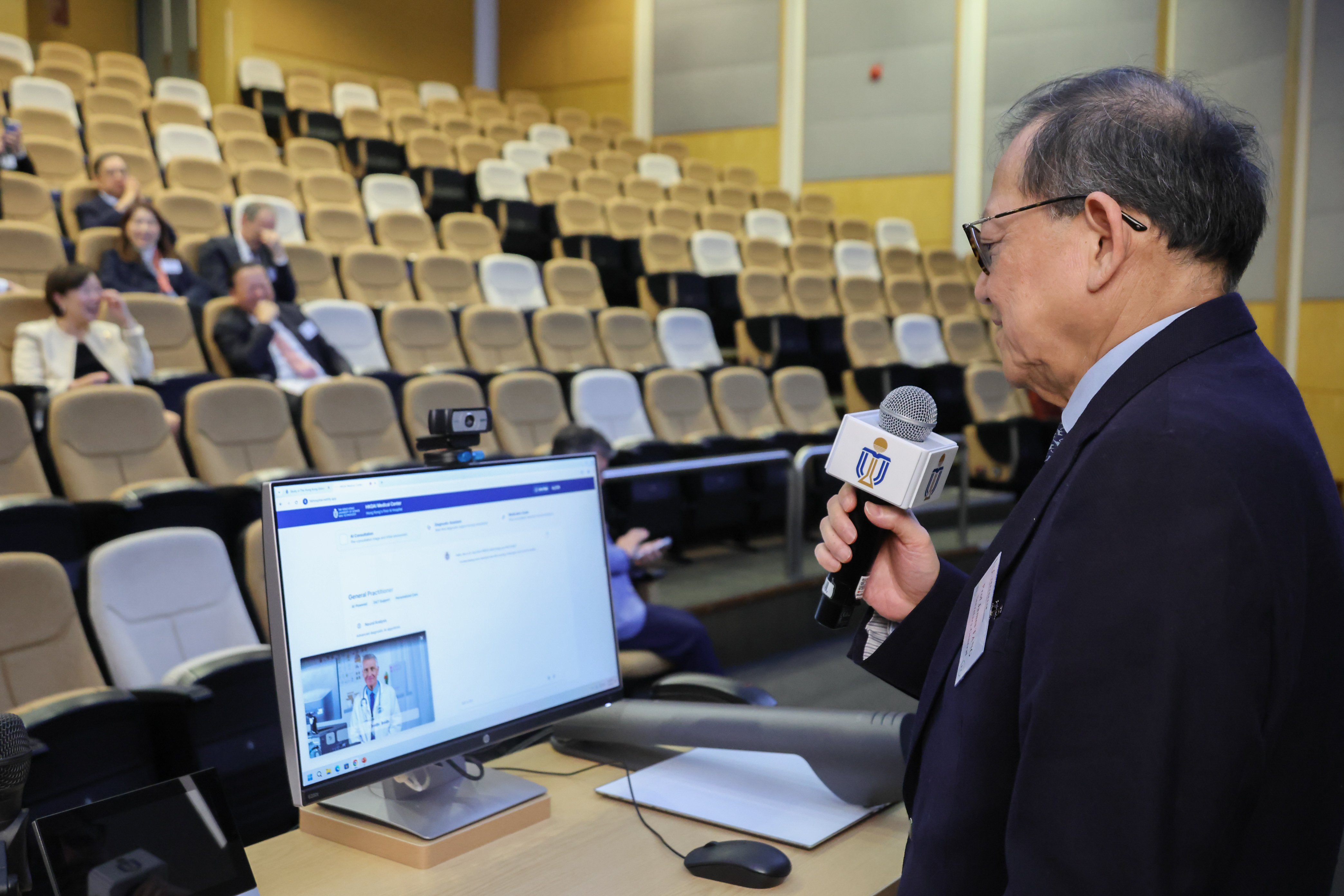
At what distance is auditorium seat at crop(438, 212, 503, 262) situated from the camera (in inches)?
200

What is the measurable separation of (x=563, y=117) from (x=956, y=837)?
8.00 metres

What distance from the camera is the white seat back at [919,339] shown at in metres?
5.11

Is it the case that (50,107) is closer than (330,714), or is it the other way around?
(330,714)

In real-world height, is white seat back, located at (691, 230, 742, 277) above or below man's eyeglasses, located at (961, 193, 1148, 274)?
above

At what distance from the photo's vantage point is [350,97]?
7246 millimetres

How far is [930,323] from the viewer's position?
5.29 metres

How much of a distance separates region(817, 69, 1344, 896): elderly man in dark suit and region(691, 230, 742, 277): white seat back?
197 inches

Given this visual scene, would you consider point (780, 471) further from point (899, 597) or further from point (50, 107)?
point (50, 107)

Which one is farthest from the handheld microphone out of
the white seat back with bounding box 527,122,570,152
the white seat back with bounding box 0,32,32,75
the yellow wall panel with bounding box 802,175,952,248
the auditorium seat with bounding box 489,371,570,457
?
the yellow wall panel with bounding box 802,175,952,248

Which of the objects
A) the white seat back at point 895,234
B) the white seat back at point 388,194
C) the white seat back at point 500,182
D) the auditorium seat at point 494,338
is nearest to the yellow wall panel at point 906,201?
the white seat back at point 895,234

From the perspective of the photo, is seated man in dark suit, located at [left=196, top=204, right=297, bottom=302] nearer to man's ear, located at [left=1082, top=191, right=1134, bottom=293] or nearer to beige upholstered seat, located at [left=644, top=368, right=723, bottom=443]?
beige upholstered seat, located at [left=644, top=368, right=723, bottom=443]

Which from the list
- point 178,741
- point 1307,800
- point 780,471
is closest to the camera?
point 1307,800

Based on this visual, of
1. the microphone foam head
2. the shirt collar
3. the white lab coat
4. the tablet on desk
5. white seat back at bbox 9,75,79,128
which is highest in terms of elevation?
white seat back at bbox 9,75,79,128

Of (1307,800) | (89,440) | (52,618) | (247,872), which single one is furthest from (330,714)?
(89,440)
